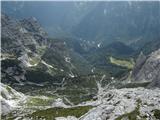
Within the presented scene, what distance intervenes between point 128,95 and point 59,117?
33.3 meters

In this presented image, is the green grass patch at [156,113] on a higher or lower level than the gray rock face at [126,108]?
lower

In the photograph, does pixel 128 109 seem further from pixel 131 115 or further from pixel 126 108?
pixel 131 115

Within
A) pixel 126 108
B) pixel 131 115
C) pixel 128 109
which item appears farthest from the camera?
pixel 126 108

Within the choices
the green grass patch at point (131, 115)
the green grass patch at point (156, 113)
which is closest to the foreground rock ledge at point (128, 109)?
the green grass patch at point (131, 115)

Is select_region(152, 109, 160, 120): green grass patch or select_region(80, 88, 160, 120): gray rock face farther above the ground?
select_region(80, 88, 160, 120): gray rock face

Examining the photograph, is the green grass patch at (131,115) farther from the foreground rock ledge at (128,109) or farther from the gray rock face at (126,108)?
the gray rock face at (126,108)

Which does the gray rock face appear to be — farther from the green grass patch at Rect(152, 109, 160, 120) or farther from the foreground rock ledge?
the green grass patch at Rect(152, 109, 160, 120)

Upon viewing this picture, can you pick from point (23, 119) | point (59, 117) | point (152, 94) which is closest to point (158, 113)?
point (152, 94)

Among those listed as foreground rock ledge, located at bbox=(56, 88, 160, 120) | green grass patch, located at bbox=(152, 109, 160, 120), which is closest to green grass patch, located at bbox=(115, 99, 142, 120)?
foreground rock ledge, located at bbox=(56, 88, 160, 120)

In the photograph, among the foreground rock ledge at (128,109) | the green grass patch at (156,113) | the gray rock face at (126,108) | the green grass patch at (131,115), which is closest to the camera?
the green grass patch at (156,113)

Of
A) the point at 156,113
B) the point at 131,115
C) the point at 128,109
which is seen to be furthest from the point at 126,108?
the point at 156,113

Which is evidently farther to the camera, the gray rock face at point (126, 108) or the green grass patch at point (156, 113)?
the gray rock face at point (126, 108)

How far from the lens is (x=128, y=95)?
196 m

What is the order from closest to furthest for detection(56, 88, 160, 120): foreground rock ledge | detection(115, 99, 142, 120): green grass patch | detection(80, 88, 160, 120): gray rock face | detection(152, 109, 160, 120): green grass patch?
1. detection(152, 109, 160, 120): green grass patch
2. detection(115, 99, 142, 120): green grass patch
3. detection(56, 88, 160, 120): foreground rock ledge
4. detection(80, 88, 160, 120): gray rock face
